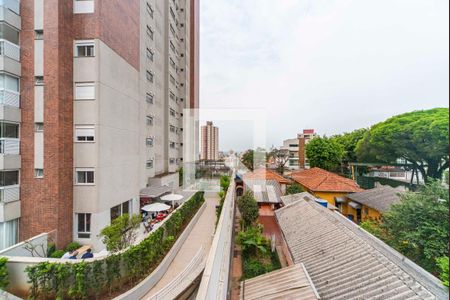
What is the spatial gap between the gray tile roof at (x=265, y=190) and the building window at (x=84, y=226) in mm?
10351

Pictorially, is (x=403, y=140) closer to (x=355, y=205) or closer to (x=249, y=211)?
(x=355, y=205)

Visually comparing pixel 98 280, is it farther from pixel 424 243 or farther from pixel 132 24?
pixel 132 24

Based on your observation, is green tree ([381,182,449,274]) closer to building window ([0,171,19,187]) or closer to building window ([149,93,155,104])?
building window ([0,171,19,187])

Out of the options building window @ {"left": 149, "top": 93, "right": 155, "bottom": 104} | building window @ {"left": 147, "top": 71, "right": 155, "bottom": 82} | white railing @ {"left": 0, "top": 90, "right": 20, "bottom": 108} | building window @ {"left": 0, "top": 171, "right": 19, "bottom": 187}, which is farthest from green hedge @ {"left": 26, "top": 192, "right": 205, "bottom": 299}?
building window @ {"left": 147, "top": 71, "right": 155, "bottom": 82}

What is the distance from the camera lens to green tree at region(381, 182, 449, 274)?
19.0 feet

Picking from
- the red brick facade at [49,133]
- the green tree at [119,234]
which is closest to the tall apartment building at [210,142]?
the red brick facade at [49,133]

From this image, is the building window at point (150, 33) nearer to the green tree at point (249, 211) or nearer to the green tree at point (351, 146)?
the green tree at point (249, 211)

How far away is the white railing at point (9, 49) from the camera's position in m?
7.80

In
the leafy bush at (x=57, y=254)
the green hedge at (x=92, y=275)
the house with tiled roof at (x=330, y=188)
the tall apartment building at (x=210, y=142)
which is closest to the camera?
the green hedge at (x=92, y=275)

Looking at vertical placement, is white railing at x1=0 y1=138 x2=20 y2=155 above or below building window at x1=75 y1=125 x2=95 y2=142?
below

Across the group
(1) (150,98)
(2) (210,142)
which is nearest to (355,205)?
(1) (150,98)

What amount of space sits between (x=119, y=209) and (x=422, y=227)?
12.6m

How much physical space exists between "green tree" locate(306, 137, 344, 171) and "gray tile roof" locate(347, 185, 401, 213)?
575 inches

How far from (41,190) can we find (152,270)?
5693 mm
